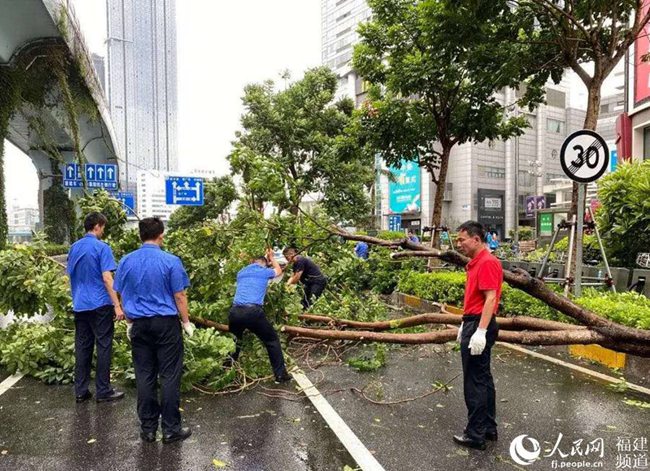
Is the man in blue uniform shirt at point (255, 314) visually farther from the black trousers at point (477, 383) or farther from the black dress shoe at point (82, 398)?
the black trousers at point (477, 383)

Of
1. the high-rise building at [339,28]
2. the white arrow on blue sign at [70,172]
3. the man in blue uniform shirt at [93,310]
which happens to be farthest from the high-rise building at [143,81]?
the high-rise building at [339,28]

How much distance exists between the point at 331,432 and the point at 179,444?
1.22 m

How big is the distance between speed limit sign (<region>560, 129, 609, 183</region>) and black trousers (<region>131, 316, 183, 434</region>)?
5.11 metres

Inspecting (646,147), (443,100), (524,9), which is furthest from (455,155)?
(524,9)

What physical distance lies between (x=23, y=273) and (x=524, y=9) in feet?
27.7

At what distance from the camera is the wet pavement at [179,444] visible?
346 cm

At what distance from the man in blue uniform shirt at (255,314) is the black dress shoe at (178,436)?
1379mm

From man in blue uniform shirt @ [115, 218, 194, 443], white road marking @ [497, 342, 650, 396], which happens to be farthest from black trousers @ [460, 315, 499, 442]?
man in blue uniform shirt @ [115, 218, 194, 443]

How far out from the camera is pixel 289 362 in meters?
5.79

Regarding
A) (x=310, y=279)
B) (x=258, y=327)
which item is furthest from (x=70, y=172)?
(x=258, y=327)

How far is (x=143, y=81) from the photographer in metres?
22.9

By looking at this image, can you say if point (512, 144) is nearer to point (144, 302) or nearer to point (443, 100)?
point (443, 100)

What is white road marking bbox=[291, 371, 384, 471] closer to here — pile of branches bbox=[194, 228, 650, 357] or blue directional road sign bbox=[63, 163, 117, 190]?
pile of branches bbox=[194, 228, 650, 357]

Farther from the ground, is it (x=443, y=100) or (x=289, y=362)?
(x=443, y=100)
